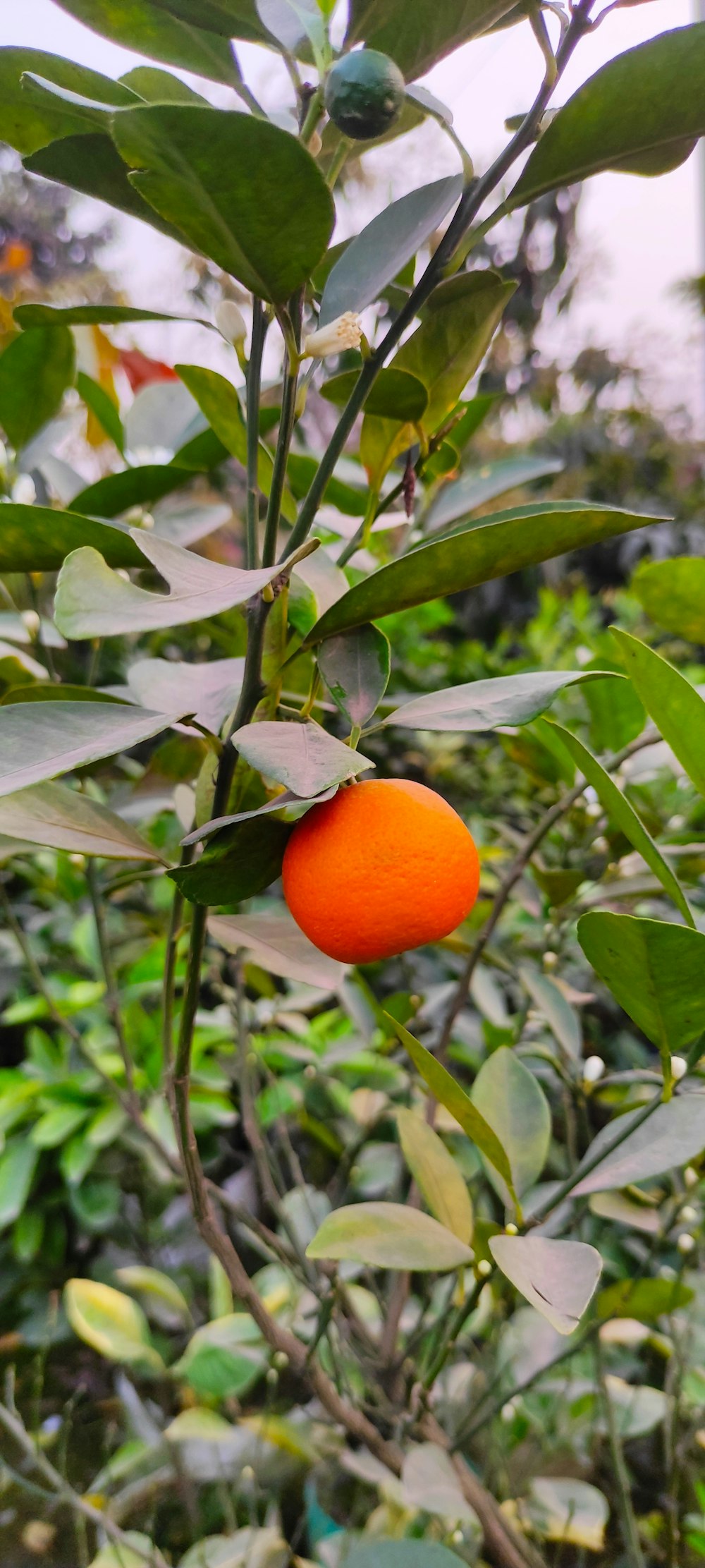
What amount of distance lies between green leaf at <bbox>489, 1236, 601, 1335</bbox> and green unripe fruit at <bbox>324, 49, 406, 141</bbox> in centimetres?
32

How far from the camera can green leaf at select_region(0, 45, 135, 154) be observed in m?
0.25

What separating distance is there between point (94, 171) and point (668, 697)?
25cm

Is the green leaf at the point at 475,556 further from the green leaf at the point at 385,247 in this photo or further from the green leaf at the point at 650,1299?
the green leaf at the point at 650,1299

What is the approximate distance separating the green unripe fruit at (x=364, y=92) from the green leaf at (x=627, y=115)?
6cm

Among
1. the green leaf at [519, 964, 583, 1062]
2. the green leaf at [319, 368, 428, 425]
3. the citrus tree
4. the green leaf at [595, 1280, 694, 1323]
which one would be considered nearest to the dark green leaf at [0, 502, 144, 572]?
the citrus tree

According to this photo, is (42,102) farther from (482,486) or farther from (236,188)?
(482,486)

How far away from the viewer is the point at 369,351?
260 millimetres

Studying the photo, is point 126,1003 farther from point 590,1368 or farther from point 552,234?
point 552,234

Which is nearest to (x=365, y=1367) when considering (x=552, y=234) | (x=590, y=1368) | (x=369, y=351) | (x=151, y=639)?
(x=590, y=1368)

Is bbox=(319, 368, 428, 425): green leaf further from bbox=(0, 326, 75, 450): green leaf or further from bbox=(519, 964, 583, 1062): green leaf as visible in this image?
bbox=(519, 964, 583, 1062): green leaf

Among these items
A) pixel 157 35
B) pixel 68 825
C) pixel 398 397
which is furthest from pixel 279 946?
pixel 157 35

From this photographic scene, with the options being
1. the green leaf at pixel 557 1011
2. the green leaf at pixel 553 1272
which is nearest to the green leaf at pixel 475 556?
the green leaf at pixel 553 1272

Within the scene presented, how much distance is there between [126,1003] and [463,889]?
2.25ft

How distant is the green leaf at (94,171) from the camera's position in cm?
25
